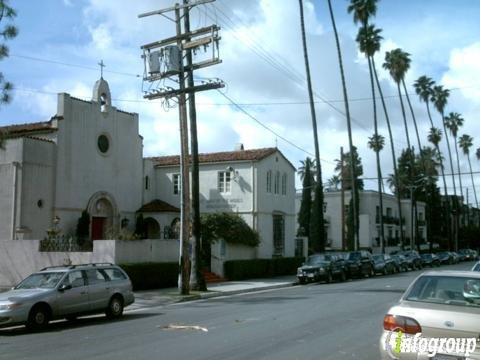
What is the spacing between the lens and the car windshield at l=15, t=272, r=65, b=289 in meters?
15.3

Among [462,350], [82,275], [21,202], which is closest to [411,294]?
[462,350]

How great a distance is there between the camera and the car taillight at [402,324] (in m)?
6.87

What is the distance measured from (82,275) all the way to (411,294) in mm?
10433

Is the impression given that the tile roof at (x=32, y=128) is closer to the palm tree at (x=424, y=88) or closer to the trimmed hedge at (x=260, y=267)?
the trimmed hedge at (x=260, y=267)

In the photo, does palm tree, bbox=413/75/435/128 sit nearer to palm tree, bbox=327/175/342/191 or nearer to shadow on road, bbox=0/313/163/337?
palm tree, bbox=327/175/342/191

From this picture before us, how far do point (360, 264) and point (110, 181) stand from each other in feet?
49.2

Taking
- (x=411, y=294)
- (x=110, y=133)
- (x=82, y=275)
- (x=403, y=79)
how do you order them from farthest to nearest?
(x=403, y=79), (x=110, y=133), (x=82, y=275), (x=411, y=294)

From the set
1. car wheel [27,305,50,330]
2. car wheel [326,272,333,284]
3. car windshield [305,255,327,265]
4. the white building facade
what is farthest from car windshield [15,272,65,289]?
the white building facade

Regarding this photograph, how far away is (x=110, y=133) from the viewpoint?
112 feet

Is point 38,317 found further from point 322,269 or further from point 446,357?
point 322,269

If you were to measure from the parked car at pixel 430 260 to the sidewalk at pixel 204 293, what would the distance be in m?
Answer: 26.6

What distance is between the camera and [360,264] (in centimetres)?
3547

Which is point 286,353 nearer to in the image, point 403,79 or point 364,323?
point 364,323

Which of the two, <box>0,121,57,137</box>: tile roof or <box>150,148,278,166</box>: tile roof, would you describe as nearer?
<box>0,121,57,137</box>: tile roof
